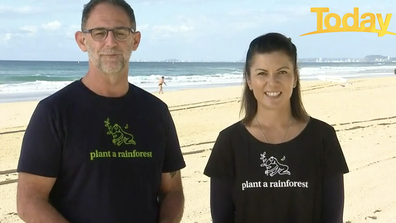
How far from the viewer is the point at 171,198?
2395 millimetres

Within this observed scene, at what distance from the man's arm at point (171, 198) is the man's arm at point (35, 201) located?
1.67 ft

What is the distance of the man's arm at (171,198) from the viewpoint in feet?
7.66

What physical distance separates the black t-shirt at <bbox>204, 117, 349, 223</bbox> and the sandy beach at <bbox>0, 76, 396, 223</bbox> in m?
2.66

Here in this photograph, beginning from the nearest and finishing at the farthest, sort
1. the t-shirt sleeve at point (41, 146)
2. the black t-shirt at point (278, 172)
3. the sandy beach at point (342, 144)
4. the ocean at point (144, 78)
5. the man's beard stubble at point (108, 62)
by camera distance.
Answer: the t-shirt sleeve at point (41, 146) < the man's beard stubble at point (108, 62) < the black t-shirt at point (278, 172) < the sandy beach at point (342, 144) < the ocean at point (144, 78)

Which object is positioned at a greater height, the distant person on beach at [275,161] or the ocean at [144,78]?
the distant person on beach at [275,161]

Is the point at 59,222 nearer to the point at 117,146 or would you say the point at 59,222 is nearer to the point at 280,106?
the point at 117,146

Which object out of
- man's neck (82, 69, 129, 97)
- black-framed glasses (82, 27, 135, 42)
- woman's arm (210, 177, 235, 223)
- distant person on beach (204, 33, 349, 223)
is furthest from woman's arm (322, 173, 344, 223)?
black-framed glasses (82, 27, 135, 42)

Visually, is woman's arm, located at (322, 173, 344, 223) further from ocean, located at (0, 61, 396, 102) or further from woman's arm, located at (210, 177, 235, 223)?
ocean, located at (0, 61, 396, 102)

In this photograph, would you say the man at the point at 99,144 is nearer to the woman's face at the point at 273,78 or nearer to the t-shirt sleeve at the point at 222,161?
the t-shirt sleeve at the point at 222,161

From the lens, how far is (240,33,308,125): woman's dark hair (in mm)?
2400

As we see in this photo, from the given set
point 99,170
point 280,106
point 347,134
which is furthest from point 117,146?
point 347,134

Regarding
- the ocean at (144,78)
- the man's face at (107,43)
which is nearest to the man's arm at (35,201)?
the man's face at (107,43)

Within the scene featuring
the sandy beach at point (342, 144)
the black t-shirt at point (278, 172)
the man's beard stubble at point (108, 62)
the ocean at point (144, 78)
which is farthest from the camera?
the ocean at point (144, 78)

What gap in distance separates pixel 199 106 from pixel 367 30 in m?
8.64
